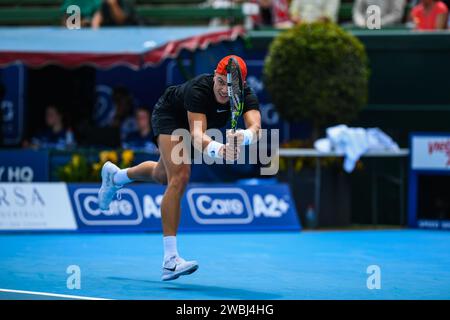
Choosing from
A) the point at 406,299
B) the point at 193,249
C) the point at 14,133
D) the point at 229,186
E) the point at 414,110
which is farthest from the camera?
the point at 14,133

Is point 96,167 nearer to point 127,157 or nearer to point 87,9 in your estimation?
point 127,157

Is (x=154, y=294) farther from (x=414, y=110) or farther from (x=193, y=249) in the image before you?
(x=414, y=110)

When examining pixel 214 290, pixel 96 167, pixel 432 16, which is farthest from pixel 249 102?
pixel 432 16

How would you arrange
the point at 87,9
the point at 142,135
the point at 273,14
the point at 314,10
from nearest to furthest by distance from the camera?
the point at 142,135
the point at 314,10
the point at 87,9
the point at 273,14

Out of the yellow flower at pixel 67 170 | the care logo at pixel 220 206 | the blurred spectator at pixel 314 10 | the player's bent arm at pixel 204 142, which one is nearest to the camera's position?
the player's bent arm at pixel 204 142

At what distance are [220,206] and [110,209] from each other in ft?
5.08

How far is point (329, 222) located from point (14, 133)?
6.06 m

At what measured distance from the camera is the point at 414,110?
1681 centimetres

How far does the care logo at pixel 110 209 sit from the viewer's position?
14.3m

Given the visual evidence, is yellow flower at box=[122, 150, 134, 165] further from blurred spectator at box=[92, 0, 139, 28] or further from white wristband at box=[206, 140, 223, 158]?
white wristband at box=[206, 140, 223, 158]

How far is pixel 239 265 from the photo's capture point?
10680 mm

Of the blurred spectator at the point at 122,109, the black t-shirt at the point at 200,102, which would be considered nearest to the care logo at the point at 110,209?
the blurred spectator at the point at 122,109

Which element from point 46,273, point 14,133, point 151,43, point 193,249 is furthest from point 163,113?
point 14,133

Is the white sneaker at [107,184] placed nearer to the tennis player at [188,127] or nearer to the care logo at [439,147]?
the tennis player at [188,127]
